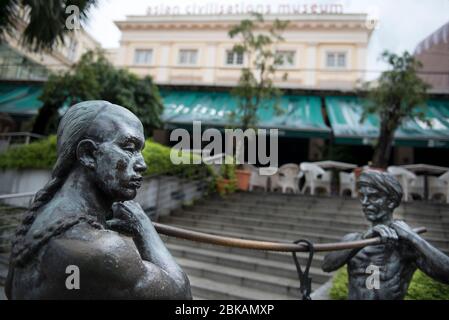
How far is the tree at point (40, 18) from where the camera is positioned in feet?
24.7

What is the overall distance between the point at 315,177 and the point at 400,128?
3904mm

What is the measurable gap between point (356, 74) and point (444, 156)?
6700mm

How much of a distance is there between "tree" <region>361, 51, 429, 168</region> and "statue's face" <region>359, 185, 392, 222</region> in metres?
8.38

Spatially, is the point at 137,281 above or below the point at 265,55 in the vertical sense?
below

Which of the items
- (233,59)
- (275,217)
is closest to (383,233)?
(275,217)

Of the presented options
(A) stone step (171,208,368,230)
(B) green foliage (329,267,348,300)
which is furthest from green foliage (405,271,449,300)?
(A) stone step (171,208,368,230)

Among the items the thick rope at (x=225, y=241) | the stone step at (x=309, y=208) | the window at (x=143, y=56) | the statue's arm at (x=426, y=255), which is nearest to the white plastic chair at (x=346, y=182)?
the stone step at (x=309, y=208)

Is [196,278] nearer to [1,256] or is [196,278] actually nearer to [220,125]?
[1,256]

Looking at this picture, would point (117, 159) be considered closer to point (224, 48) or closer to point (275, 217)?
point (275, 217)

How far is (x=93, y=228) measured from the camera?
2.96 ft

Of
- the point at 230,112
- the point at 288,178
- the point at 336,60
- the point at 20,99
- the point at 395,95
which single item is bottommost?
the point at 288,178

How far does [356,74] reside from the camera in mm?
18203

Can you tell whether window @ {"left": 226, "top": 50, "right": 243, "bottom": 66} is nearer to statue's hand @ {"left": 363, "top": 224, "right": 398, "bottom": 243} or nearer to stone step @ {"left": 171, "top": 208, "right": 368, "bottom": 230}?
stone step @ {"left": 171, "top": 208, "right": 368, "bottom": 230}
